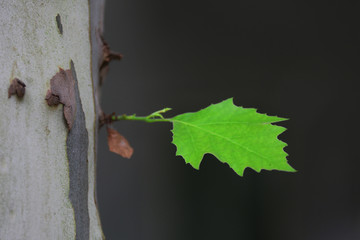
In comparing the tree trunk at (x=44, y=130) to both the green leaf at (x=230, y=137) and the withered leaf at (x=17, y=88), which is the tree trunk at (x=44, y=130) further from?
the green leaf at (x=230, y=137)

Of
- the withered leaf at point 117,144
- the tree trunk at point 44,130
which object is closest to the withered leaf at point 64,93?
the tree trunk at point 44,130

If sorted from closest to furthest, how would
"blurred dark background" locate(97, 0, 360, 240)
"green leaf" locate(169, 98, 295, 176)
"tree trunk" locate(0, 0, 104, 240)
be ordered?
"tree trunk" locate(0, 0, 104, 240) → "green leaf" locate(169, 98, 295, 176) → "blurred dark background" locate(97, 0, 360, 240)

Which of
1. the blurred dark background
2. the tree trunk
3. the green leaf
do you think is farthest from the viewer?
the blurred dark background

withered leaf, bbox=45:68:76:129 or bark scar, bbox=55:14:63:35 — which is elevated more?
bark scar, bbox=55:14:63:35

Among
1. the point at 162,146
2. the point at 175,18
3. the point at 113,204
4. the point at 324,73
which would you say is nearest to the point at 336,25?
the point at 324,73

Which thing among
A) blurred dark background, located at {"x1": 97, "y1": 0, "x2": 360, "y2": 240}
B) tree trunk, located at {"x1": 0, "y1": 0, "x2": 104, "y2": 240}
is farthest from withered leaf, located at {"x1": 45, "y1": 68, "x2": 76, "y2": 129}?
blurred dark background, located at {"x1": 97, "y1": 0, "x2": 360, "y2": 240}

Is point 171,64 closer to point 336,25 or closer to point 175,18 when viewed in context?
point 175,18

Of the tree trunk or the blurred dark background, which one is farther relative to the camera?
the blurred dark background

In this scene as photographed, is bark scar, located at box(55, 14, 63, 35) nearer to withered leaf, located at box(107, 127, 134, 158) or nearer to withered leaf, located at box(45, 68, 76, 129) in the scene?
withered leaf, located at box(45, 68, 76, 129)
